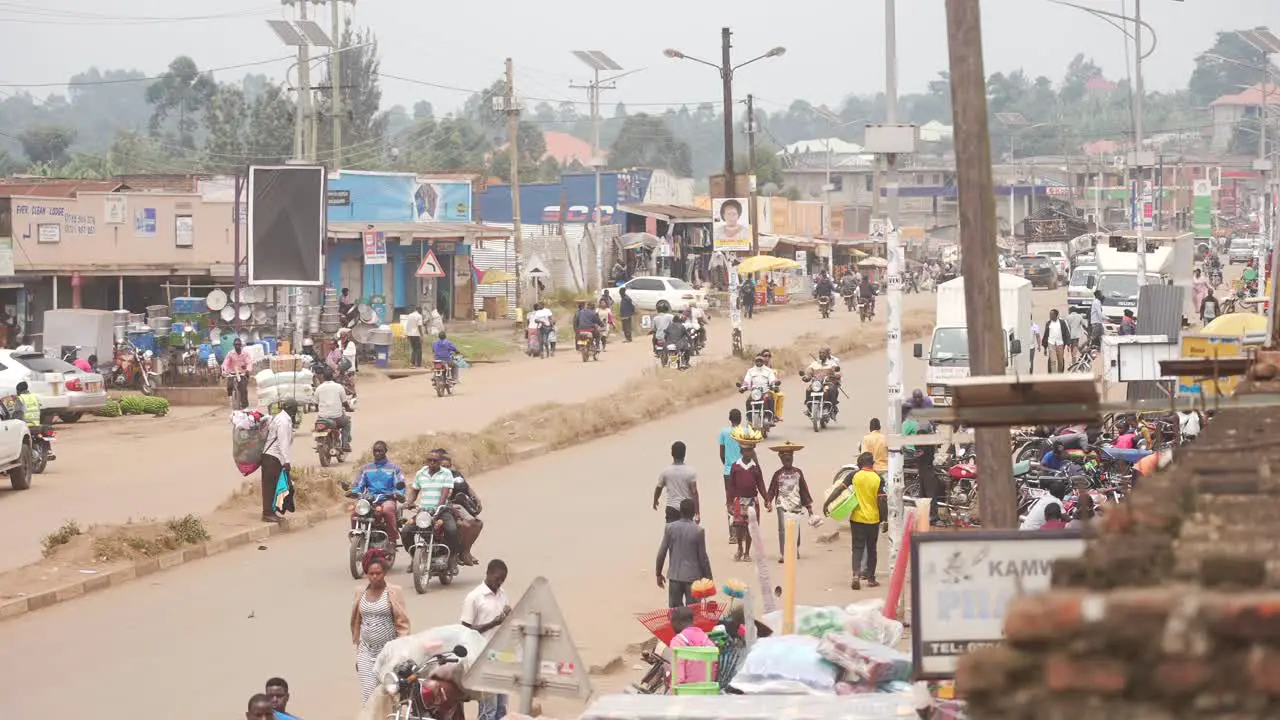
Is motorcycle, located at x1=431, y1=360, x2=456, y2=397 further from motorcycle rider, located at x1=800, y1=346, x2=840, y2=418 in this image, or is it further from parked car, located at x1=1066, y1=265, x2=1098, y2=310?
parked car, located at x1=1066, y1=265, x2=1098, y2=310

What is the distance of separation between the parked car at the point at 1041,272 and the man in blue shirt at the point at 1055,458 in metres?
58.0

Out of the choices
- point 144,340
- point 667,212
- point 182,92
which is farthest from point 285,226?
point 182,92

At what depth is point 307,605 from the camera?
17.0 metres

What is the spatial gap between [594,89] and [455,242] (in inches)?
714

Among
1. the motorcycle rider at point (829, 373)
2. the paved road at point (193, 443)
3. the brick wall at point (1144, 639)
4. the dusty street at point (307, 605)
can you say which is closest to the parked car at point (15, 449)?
the paved road at point (193, 443)

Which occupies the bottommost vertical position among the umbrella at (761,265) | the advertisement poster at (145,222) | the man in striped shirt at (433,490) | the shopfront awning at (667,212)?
the man in striped shirt at (433,490)

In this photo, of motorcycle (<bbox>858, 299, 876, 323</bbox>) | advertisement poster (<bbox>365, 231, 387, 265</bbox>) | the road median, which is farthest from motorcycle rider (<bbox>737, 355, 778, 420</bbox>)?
motorcycle (<bbox>858, 299, 876, 323</bbox>)

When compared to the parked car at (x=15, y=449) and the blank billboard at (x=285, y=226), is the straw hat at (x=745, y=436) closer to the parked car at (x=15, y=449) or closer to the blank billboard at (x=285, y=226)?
the parked car at (x=15, y=449)

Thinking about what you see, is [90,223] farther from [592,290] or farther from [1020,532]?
[1020,532]

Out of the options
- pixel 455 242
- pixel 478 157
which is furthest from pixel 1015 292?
pixel 478 157

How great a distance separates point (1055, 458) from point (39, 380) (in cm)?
2081

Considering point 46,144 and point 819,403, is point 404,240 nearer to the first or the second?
point 819,403

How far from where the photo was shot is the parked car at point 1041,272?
77250 mm

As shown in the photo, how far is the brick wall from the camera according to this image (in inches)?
147
